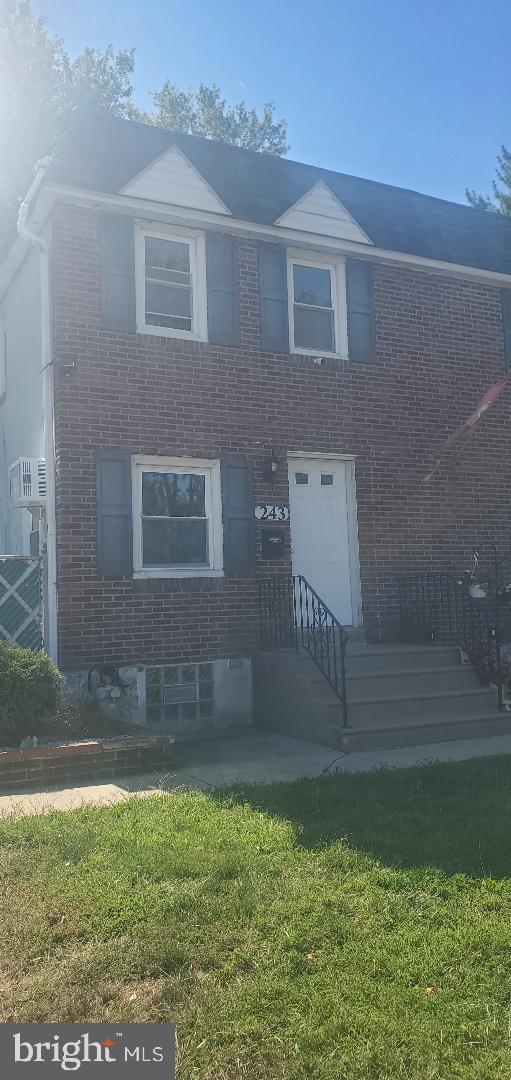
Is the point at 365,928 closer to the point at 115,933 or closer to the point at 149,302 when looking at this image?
the point at 115,933

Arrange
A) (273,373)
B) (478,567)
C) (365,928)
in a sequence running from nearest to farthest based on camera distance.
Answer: (365,928)
(273,373)
(478,567)

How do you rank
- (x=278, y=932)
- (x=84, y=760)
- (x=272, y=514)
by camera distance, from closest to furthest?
(x=278, y=932), (x=84, y=760), (x=272, y=514)

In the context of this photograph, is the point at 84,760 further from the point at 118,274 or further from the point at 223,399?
the point at 118,274

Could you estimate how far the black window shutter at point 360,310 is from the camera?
1110cm

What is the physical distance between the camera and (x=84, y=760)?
700cm

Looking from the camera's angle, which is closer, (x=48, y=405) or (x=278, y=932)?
(x=278, y=932)

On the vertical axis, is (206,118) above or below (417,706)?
above

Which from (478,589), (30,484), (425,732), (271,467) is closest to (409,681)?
(425,732)

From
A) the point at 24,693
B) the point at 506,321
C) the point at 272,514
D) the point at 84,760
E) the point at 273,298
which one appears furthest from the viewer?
the point at 506,321

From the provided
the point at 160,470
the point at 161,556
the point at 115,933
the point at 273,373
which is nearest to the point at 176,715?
the point at 161,556

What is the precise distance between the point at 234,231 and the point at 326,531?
12.7ft

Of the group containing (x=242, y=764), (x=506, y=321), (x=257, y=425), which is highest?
(x=506, y=321)

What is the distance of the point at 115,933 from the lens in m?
3.66

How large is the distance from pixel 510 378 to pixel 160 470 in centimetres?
563
